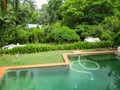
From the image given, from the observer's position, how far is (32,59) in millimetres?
11344

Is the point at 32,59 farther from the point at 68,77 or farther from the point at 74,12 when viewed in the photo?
the point at 74,12

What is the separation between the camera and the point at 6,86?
8.05 meters

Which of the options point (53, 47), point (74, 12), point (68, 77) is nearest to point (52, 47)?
point (53, 47)

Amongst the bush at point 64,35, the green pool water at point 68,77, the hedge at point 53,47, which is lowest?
the green pool water at point 68,77

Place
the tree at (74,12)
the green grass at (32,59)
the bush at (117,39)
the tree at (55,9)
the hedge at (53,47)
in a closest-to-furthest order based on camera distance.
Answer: the green grass at (32,59), the hedge at (53,47), the bush at (117,39), the tree at (74,12), the tree at (55,9)

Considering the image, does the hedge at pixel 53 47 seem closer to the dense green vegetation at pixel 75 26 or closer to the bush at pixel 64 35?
the dense green vegetation at pixel 75 26

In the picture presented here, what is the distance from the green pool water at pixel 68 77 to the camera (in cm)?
798

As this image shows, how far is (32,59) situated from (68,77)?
3.28 m

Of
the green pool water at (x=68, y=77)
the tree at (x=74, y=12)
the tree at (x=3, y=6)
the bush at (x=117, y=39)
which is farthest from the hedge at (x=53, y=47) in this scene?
the tree at (x=74, y=12)

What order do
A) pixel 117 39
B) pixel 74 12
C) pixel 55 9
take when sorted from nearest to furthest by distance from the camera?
pixel 117 39, pixel 74 12, pixel 55 9

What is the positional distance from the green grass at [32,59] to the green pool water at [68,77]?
0.90 m

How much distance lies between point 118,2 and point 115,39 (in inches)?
217

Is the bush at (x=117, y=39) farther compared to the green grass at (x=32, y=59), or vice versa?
the bush at (x=117, y=39)

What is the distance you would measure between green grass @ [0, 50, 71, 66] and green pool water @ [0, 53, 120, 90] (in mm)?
904
